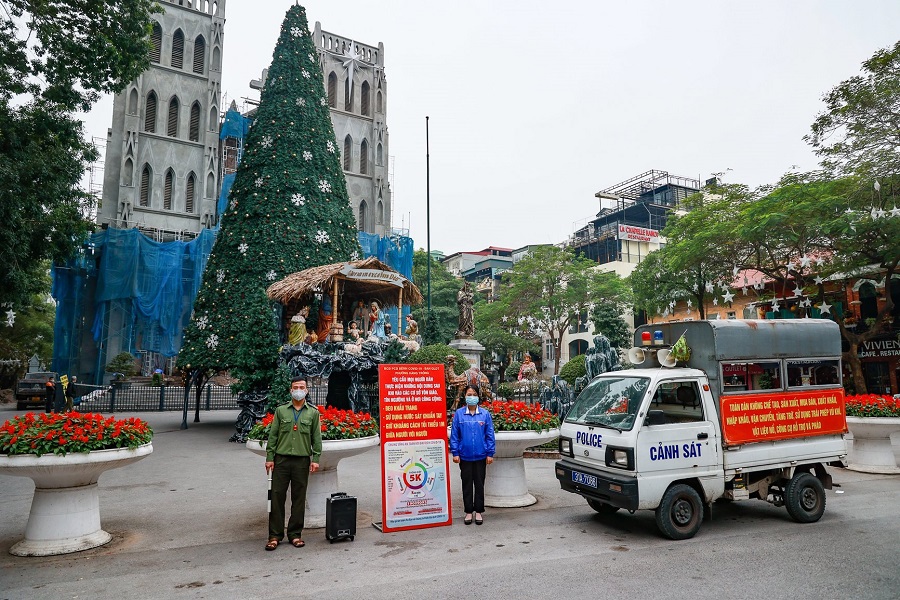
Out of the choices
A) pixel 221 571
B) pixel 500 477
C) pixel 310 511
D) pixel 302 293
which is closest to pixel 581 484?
pixel 500 477

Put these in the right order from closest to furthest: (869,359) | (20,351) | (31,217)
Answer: (31,217)
(869,359)
(20,351)

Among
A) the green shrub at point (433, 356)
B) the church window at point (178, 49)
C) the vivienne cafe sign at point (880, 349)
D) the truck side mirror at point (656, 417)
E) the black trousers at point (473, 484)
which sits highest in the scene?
the church window at point (178, 49)

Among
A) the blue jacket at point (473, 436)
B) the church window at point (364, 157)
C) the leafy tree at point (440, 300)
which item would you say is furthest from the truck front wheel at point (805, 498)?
the church window at point (364, 157)

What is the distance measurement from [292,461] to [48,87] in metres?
12.7

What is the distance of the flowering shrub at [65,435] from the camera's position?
20.3ft

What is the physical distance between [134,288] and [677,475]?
101 ft

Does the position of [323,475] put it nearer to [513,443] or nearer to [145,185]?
[513,443]

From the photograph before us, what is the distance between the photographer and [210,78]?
37.8 m

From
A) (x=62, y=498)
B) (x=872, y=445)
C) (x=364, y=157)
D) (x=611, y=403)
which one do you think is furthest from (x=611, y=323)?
(x=62, y=498)

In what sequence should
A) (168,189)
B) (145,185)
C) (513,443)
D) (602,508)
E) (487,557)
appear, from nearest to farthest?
1. (487,557)
2. (602,508)
3. (513,443)
4. (145,185)
5. (168,189)

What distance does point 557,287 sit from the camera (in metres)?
39.8

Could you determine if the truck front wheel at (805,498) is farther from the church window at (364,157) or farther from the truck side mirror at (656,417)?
the church window at (364,157)

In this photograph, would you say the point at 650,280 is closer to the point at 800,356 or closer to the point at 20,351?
the point at 800,356

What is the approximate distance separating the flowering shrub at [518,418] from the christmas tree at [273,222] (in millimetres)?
8809
